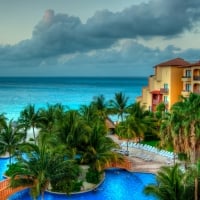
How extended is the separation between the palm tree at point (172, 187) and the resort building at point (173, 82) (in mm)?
26112

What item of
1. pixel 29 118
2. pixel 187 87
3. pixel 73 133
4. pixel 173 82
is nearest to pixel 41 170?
pixel 73 133

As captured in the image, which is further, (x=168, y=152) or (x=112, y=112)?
(x=112, y=112)

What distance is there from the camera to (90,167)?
23.4 meters

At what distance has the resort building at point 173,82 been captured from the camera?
40.6 metres

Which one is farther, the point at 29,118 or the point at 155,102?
the point at 155,102

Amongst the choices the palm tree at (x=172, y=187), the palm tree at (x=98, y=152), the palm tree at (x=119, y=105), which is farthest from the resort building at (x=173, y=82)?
the palm tree at (x=172, y=187)

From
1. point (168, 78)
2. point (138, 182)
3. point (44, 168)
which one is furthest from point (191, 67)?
point (44, 168)

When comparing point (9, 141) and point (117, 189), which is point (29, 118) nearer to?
point (9, 141)

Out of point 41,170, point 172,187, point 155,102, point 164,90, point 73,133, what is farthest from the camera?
point 155,102

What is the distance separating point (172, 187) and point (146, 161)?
548 inches

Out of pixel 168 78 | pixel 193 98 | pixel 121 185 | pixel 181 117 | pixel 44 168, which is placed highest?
pixel 168 78

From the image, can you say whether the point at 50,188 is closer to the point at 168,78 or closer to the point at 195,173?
the point at 195,173

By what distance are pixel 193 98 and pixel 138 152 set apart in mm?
9590

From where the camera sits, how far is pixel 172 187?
583 inches
